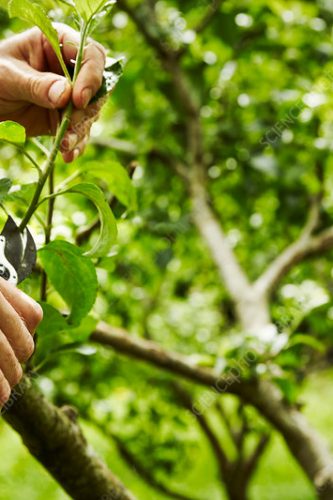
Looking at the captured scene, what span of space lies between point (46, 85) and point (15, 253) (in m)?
0.16

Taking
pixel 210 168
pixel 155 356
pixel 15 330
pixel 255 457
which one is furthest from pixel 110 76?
pixel 255 457

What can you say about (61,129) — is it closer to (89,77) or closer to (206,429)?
(89,77)

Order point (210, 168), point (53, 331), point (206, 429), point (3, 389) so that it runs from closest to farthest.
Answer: point (3, 389) < point (53, 331) < point (210, 168) < point (206, 429)

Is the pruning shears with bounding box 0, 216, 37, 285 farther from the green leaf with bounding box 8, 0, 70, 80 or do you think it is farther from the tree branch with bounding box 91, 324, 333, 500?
the tree branch with bounding box 91, 324, 333, 500

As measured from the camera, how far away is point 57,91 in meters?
0.58

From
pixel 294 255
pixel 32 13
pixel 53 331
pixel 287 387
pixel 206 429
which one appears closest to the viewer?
pixel 32 13

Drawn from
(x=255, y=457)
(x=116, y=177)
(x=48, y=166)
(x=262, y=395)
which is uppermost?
(x=48, y=166)

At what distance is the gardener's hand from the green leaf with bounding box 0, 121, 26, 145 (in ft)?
0.11

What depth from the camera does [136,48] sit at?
5.91 feet

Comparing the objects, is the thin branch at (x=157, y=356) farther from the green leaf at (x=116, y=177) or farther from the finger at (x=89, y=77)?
the finger at (x=89, y=77)

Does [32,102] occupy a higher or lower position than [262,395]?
higher

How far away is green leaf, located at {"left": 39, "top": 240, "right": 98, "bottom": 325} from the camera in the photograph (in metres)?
0.64

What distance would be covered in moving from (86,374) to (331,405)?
4.64 meters

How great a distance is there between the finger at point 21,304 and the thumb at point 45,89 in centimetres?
18
